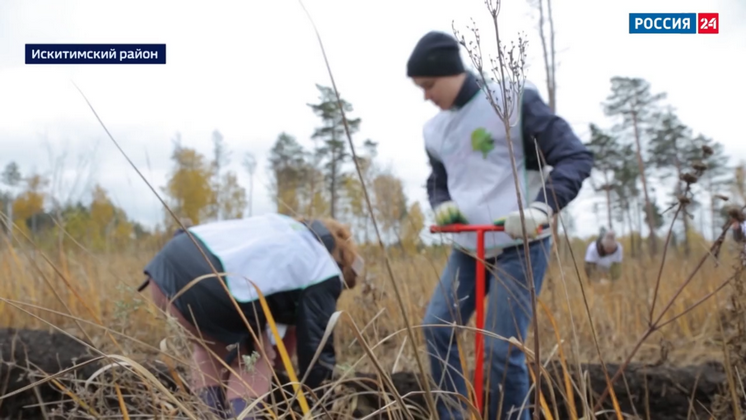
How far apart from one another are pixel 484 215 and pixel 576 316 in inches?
71.2

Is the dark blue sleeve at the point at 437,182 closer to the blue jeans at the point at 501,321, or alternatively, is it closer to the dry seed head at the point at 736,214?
the blue jeans at the point at 501,321

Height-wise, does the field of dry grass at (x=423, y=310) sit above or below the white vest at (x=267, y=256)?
below

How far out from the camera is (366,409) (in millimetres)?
2227

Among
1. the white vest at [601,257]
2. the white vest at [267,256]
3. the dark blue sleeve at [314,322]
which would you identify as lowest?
the white vest at [601,257]

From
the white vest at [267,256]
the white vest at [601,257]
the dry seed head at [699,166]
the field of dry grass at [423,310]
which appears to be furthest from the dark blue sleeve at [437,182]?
the white vest at [601,257]

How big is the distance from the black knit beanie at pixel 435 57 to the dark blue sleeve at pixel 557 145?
27 centimetres

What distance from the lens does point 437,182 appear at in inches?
87.7

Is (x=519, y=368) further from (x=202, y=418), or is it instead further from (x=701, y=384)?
(x=701, y=384)

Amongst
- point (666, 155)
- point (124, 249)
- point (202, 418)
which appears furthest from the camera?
point (666, 155)

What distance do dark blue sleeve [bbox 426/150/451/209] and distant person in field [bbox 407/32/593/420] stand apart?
66 millimetres

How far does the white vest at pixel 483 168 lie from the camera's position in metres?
1.87

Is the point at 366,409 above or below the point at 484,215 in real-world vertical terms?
below

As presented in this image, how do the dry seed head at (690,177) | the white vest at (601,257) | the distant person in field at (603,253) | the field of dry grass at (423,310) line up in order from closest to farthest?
the dry seed head at (690,177) < the field of dry grass at (423,310) < the distant person in field at (603,253) < the white vest at (601,257)

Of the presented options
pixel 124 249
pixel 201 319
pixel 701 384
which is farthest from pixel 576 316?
pixel 124 249
